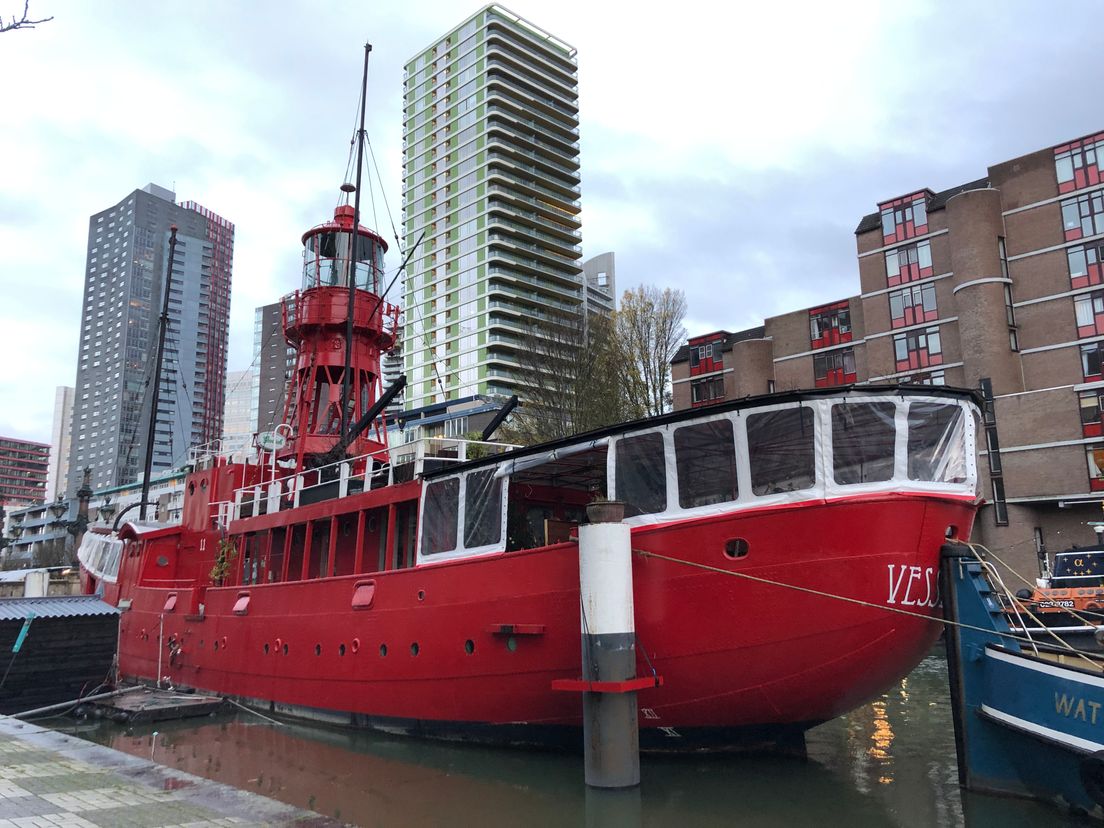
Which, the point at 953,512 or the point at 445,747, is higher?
the point at 953,512

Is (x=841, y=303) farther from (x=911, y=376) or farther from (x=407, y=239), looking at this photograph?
(x=407, y=239)

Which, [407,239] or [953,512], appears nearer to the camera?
[953,512]

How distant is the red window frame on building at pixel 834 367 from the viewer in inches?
1967

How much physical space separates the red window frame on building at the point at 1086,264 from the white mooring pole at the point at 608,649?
39.2 m

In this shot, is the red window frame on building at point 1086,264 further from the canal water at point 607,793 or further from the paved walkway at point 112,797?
the paved walkway at point 112,797

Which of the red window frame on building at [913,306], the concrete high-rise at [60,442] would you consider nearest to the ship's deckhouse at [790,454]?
the red window frame on building at [913,306]

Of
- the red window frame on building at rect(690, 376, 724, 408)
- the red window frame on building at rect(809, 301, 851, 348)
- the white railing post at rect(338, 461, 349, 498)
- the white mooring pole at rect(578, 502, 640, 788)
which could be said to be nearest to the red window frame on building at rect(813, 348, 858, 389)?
the red window frame on building at rect(809, 301, 851, 348)

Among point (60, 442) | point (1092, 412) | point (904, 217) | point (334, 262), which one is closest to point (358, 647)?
point (334, 262)

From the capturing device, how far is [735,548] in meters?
9.80

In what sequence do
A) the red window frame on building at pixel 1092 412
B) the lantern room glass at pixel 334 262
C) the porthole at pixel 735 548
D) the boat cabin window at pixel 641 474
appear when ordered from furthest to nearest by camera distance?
1. the red window frame on building at pixel 1092 412
2. the lantern room glass at pixel 334 262
3. the boat cabin window at pixel 641 474
4. the porthole at pixel 735 548

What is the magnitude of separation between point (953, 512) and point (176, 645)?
16.7 meters

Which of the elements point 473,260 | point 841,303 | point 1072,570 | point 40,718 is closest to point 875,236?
point 841,303

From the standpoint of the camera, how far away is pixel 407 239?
87312 millimetres

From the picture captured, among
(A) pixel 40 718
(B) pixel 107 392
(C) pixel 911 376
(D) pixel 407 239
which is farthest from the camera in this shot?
(B) pixel 107 392
